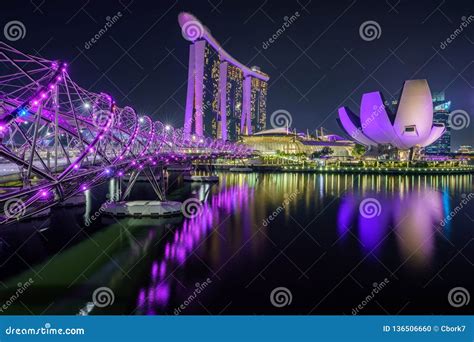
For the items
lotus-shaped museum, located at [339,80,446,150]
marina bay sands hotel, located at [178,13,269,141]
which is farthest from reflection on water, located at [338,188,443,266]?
marina bay sands hotel, located at [178,13,269,141]

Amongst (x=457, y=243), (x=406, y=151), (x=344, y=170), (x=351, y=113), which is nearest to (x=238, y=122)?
(x=351, y=113)

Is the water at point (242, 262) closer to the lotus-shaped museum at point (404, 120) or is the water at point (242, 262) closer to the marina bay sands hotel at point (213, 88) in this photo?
the marina bay sands hotel at point (213, 88)

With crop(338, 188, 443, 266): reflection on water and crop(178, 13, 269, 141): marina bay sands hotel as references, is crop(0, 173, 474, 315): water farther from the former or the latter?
crop(178, 13, 269, 141): marina bay sands hotel

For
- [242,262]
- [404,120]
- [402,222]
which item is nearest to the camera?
[242,262]

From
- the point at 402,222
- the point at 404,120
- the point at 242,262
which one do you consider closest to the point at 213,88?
the point at 404,120

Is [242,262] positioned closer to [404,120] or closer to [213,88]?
[404,120]

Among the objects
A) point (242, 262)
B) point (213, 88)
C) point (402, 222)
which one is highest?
point (213, 88)

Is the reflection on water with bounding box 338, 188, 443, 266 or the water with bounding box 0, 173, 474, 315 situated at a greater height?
the reflection on water with bounding box 338, 188, 443, 266
